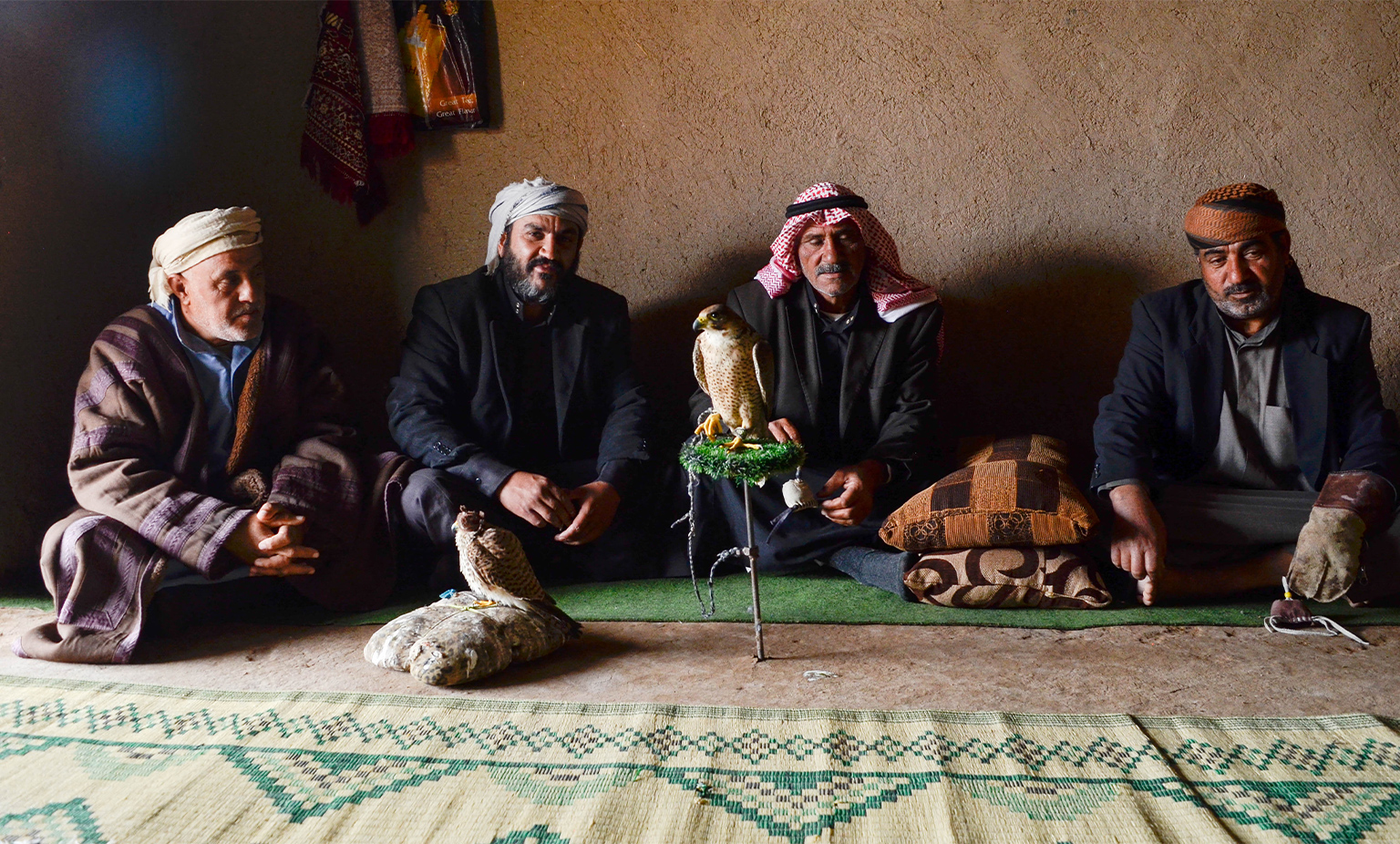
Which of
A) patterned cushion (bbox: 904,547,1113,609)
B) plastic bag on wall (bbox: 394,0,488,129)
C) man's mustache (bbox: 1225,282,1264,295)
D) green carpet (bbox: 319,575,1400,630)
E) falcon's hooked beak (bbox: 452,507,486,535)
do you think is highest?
plastic bag on wall (bbox: 394,0,488,129)

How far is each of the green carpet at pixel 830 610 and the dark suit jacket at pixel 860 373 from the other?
581 millimetres

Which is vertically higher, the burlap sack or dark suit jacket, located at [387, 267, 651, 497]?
dark suit jacket, located at [387, 267, 651, 497]

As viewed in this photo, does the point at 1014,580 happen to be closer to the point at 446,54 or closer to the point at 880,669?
the point at 880,669

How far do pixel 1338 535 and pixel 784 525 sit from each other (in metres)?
1.83

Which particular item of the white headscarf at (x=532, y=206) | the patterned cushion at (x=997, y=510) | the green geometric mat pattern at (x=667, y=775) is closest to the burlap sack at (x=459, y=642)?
the green geometric mat pattern at (x=667, y=775)

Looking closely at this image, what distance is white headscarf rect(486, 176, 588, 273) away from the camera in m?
3.99

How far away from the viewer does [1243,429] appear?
11.6 ft

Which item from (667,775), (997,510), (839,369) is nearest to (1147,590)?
(997,510)

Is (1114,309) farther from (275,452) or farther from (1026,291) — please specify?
(275,452)

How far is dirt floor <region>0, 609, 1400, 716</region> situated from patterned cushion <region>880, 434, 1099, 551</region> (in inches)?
13.2

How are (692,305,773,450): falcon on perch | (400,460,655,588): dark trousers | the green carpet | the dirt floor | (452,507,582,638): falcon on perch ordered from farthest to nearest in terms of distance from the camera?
(400,460,655,588): dark trousers, the green carpet, (452,507,582,638): falcon on perch, (692,305,773,450): falcon on perch, the dirt floor

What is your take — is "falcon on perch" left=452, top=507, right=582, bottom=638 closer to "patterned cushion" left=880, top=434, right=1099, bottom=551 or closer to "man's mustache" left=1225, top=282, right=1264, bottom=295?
"patterned cushion" left=880, top=434, right=1099, bottom=551

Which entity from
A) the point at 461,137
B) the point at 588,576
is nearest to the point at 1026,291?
the point at 588,576

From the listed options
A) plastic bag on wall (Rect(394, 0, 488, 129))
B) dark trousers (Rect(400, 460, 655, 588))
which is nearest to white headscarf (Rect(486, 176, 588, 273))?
plastic bag on wall (Rect(394, 0, 488, 129))
